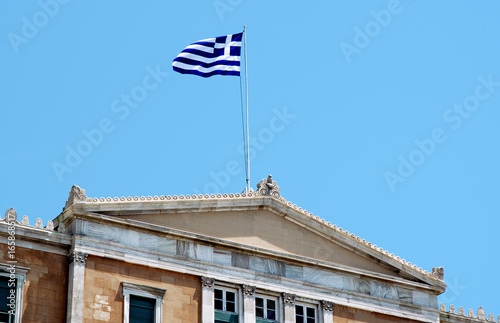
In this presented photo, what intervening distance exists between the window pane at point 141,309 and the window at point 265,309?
176 inches

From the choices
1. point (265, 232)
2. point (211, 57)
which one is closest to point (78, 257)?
point (265, 232)

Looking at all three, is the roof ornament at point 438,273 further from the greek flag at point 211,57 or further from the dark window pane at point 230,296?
the greek flag at point 211,57

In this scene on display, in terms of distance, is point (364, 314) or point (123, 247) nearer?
A: point (123, 247)

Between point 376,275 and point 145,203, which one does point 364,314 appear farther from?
point 145,203

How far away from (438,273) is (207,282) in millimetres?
11562

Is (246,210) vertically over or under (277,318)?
over

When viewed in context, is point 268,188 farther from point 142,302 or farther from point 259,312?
point 142,302

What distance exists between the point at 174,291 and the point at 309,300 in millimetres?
5992

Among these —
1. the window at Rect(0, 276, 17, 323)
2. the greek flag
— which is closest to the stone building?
the window at Rect(0, 276, 17, 323)

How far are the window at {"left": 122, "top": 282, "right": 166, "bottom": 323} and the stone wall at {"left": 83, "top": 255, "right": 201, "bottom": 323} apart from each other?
0.20 meters

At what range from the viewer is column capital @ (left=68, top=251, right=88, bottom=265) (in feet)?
167

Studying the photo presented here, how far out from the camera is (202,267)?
174ft

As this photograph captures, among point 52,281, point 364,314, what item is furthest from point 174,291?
point 364,314

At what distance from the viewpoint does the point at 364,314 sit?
56.2 metres
